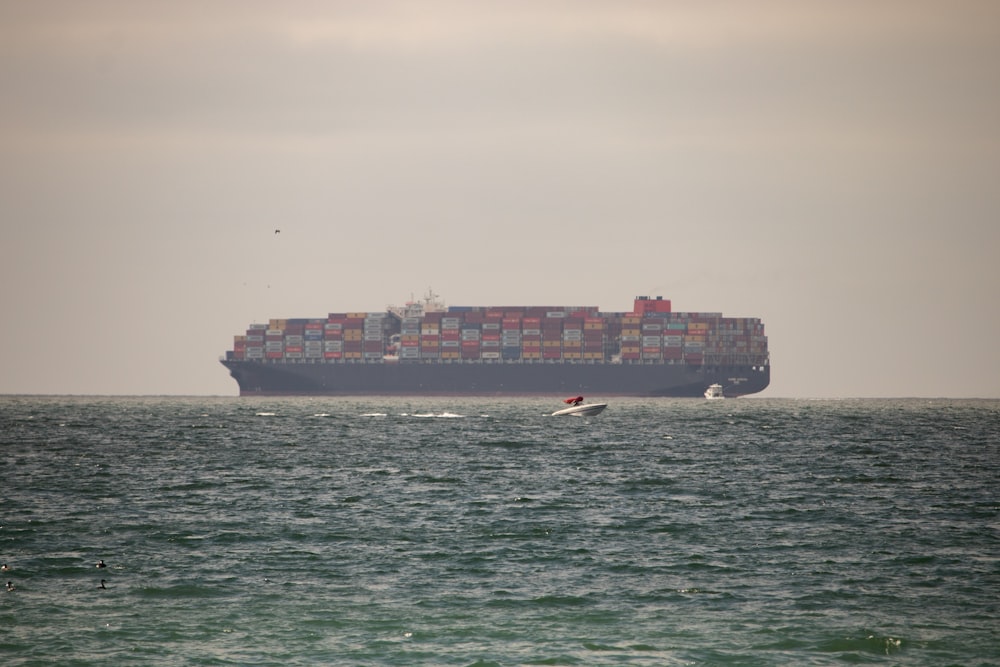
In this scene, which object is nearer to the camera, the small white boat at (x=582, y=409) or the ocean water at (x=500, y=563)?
the ocean water at (x=500, y=563)

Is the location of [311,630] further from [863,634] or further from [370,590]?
[863,634]

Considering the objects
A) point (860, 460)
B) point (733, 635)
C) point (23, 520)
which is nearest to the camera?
point (733, 635)

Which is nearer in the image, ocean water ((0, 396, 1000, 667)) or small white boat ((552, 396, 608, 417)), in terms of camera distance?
ocean water ((0, 396, 1000, 667))

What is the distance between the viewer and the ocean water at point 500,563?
74.9 ft

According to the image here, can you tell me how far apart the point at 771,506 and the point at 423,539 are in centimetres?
1405

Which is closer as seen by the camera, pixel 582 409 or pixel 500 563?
pixel 500 563

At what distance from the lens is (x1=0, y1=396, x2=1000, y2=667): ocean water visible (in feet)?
74.9

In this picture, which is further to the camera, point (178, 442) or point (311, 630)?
point (178, 442)

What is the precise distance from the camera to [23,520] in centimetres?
3909

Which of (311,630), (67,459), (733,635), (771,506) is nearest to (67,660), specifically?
(311,630)

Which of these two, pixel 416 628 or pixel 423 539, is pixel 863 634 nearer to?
pixel 416 628

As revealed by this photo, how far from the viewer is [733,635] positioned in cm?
2344

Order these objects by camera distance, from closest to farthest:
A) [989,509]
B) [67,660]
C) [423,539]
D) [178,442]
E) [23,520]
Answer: [67,660] < [423,539] < [23,520] < [989,509] < [178,442]

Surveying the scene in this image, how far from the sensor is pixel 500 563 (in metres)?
31.1
